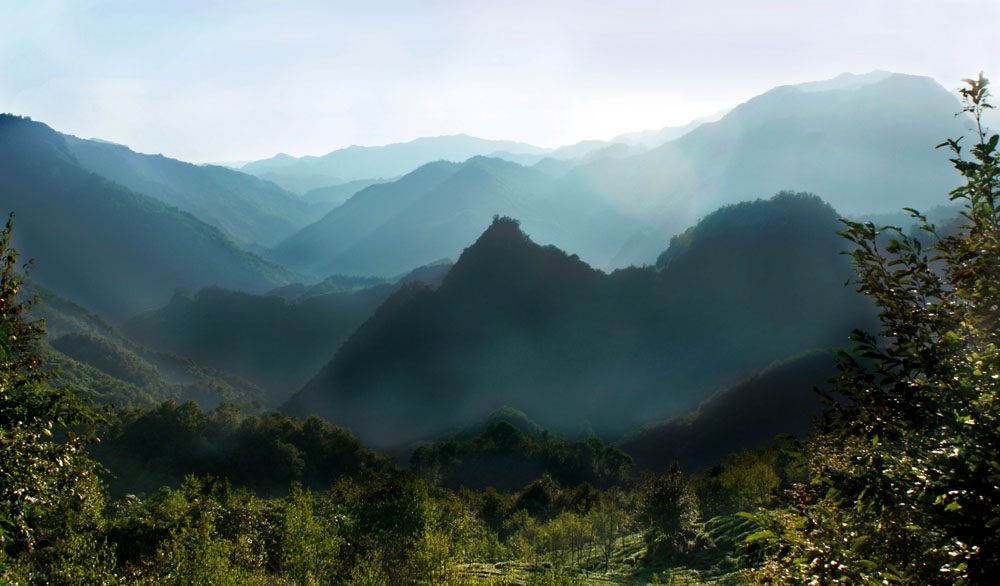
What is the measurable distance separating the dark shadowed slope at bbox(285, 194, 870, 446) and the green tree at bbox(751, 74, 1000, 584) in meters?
134

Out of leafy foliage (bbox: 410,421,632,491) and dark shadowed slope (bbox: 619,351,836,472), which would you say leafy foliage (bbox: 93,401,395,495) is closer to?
leafy foliage (bbox: 410,421,632,491)

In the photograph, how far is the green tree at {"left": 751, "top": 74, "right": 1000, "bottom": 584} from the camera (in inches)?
278

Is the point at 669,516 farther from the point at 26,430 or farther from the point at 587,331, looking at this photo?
the point at 587,331

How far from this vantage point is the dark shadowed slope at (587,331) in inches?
5758

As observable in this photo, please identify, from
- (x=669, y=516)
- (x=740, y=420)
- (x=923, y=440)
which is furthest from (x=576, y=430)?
(x=923, y=440)

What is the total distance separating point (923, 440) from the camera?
821 cm

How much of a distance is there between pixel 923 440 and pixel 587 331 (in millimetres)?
154114

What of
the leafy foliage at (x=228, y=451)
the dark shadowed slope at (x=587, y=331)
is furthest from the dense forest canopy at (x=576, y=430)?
the dark shadowed slope at (x=587, y=331)

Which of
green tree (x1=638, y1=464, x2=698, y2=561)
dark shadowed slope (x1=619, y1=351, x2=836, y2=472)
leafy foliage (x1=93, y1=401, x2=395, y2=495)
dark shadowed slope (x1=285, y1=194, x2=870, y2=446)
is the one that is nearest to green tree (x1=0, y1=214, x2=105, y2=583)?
green tree (x1=638, y1=464, x2=698, y2=561)

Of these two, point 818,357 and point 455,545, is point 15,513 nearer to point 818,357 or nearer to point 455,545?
point 455,545

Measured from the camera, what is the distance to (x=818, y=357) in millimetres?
115688

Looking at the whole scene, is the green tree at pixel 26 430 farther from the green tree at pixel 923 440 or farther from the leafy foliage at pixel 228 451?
the leafy foliage at pixel 228 451

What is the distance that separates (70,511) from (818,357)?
407 ft

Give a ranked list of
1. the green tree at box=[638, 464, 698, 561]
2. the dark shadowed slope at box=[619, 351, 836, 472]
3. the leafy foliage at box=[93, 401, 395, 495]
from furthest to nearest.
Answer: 1. the dark shadowed slope at box=[619, 351, 836, 472]
2. the leafy foliage at box=[93, 401, 395, 495]
3. the green tree at box=[638, 464, 698, 561]
